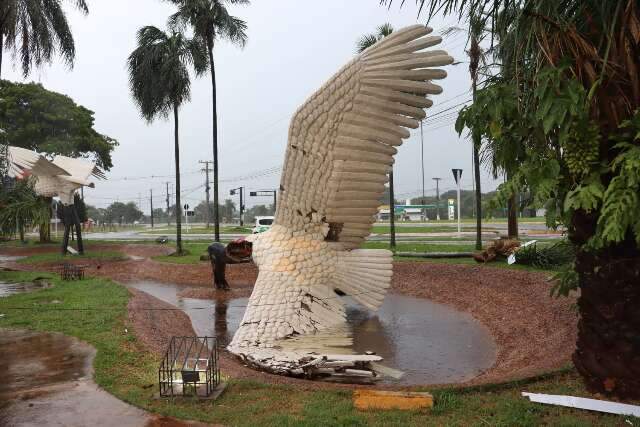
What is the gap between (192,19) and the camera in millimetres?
18422

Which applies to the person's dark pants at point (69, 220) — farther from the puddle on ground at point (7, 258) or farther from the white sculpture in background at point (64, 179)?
the puddle on ground at point (7, 258)

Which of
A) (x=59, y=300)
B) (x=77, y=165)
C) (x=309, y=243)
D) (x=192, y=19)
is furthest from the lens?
(x=77, y=165)

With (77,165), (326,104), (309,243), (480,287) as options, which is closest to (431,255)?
(480,287)

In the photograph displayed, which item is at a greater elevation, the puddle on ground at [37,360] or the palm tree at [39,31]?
the palm tree at [39,31]

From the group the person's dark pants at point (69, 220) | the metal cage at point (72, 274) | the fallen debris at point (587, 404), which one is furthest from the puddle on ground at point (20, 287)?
the fallen debris at point (587, 404)

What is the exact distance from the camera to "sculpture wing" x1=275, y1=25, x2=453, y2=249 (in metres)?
6.24

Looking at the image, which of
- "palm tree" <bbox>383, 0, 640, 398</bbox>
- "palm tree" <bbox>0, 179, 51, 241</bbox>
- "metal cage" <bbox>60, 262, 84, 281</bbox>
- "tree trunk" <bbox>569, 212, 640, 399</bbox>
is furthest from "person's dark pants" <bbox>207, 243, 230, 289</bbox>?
"tree trunk" <bbox>569, 212, 640, 399</bbox>

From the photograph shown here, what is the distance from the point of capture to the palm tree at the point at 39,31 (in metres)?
13.4

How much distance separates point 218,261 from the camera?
13453mm

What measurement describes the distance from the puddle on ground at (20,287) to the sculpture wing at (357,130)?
29.9ft

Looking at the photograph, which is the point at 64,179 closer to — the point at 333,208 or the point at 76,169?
the point at 76,169

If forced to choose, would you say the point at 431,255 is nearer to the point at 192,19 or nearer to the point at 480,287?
the point at 480,287

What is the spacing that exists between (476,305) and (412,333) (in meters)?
2.55

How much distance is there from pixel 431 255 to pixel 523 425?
11.2 m
